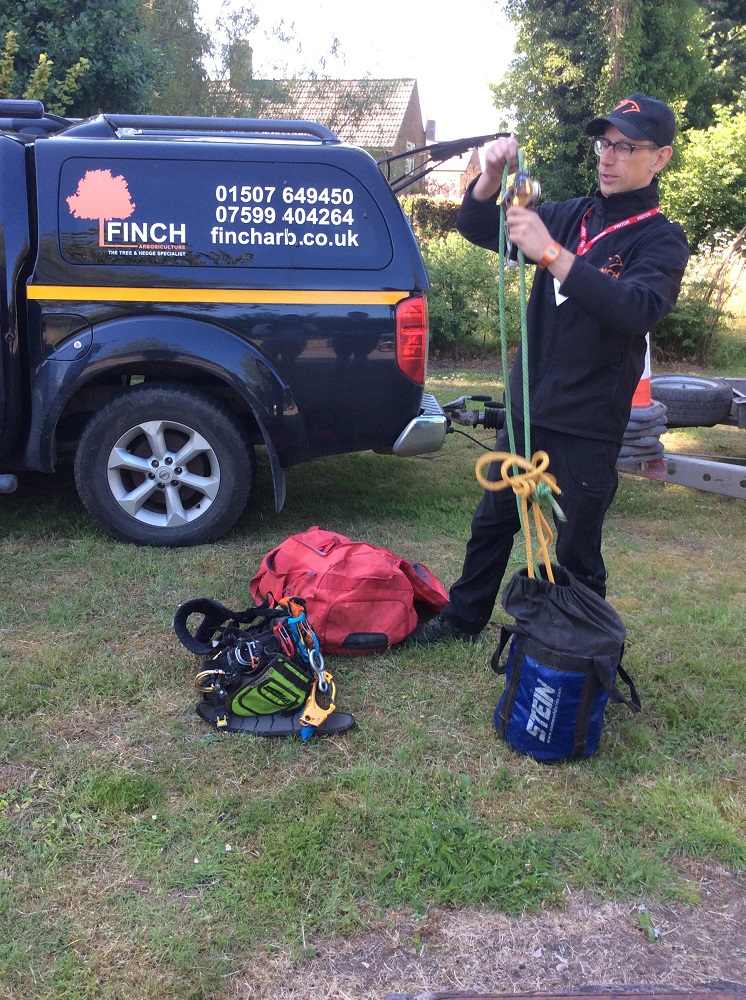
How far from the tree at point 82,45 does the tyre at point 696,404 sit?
6483 millimetres

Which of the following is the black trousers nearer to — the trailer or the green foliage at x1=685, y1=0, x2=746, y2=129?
the trailer

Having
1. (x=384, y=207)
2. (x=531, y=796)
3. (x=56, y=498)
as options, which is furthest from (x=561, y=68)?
(x=531, y=796)

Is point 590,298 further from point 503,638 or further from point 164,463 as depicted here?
point 164,463

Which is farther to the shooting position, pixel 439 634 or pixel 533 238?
pixel 439 634

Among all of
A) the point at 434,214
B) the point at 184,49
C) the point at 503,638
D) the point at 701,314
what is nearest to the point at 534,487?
the point at 503,638

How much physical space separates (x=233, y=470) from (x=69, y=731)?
1.91 m

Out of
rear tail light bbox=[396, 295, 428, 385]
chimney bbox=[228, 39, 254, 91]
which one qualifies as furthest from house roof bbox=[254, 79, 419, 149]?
rear tail light bbox=[396, 295, 428, 385]

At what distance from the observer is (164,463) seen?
15.2 feet

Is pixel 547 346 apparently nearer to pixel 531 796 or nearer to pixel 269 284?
pixel 531 796

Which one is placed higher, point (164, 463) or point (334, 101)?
point (334, 101)

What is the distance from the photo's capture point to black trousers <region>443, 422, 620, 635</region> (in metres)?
3.00

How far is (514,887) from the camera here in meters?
2.40

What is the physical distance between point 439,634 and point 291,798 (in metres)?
1.18

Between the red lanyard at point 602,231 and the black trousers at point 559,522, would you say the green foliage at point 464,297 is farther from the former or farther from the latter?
the red lanyard at point 602,231
